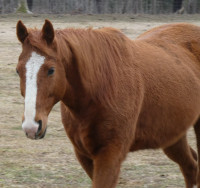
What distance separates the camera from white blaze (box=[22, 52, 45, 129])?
3652 millimetres

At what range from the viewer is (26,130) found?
3645 mm

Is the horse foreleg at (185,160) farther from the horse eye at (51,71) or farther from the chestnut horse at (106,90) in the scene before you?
the horse eye at (51,71)

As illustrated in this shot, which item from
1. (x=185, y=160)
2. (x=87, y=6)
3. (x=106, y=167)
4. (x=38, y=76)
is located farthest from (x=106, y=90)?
(x=87, y=6)

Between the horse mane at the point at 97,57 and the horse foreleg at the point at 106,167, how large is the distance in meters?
0.34

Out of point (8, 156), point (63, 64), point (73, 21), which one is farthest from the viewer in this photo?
point (73, 21)

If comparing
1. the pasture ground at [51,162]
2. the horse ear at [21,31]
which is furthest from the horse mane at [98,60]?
the pasture ground at [51,162]

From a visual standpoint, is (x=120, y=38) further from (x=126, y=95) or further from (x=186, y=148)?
(x=186, y=148)

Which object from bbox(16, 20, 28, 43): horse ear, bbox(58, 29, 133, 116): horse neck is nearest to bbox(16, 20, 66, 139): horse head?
bbox(16, 20, 28, 43): horse ear

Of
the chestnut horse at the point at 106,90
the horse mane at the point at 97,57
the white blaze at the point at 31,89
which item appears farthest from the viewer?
the horse mane at the point at 97,57

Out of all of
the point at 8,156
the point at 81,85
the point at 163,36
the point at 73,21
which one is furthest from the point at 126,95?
the point at 73,21

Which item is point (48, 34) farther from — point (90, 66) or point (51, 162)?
point (51, 162)

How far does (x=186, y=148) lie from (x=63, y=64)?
82.1 inches

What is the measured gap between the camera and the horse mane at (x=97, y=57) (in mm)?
4055

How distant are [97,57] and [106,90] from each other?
9.8 inches
